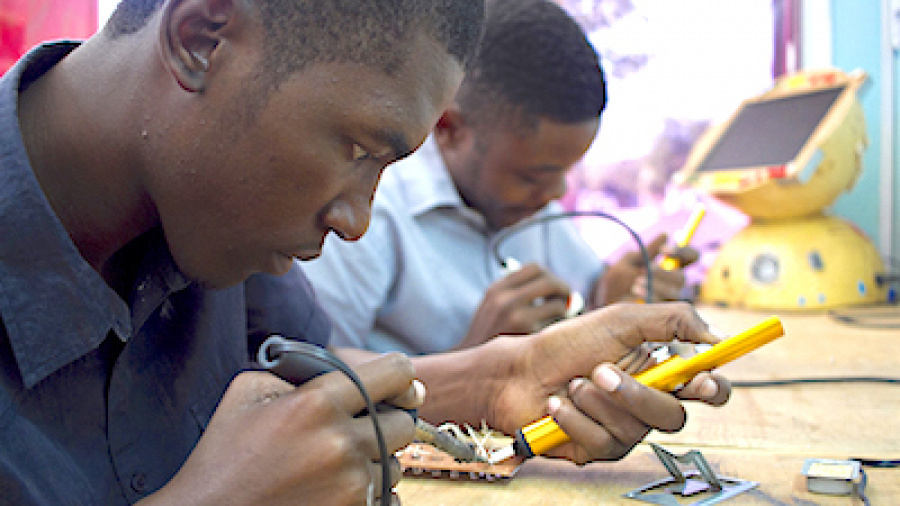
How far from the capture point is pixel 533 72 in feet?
3.90

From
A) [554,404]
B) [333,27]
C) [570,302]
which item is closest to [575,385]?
[554,404]

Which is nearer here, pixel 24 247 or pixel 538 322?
pixel 24 247

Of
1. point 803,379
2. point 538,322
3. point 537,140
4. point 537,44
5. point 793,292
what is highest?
point 537,44

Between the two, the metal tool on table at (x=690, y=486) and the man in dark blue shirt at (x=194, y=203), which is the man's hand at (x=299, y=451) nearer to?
the man in dark blue shirt at (x=194, y=203)

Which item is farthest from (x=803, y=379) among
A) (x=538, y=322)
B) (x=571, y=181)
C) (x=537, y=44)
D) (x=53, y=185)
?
(x=571, y=181)

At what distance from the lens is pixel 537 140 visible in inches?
47.3

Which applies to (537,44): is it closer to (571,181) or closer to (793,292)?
(793,292)

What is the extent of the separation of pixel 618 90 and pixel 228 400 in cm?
228

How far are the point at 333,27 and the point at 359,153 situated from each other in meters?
0.09

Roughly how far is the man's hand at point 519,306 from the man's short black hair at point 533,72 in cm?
25

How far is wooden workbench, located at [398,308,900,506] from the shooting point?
60 centimetres

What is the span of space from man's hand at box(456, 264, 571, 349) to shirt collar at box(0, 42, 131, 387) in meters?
0.67

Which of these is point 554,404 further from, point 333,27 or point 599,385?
point 333,27

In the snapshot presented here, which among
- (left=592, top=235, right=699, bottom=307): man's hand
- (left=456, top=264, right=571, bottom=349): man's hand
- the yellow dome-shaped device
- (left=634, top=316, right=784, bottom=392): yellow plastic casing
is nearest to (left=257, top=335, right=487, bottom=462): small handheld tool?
(left=634, top=316, right=784, bottom=392): yellow plastic casing
